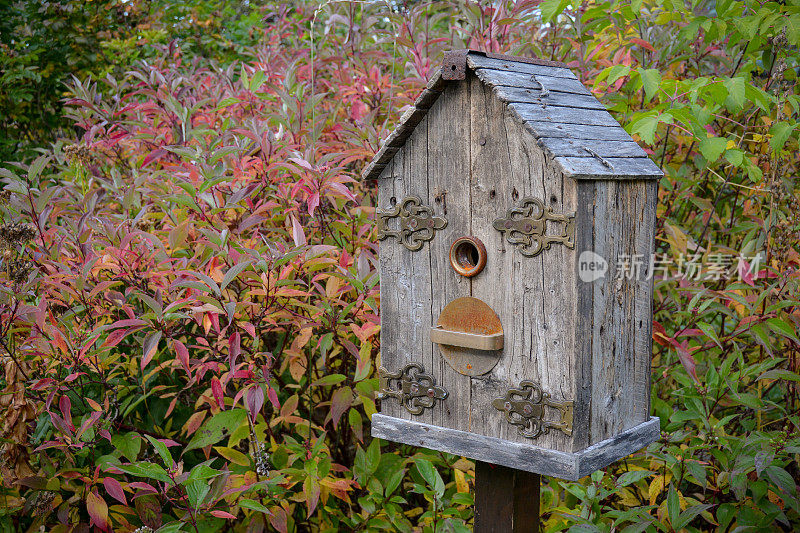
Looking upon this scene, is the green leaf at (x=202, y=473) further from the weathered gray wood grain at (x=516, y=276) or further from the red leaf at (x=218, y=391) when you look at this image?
the weathered gray wood grain at (x=516, y=276)

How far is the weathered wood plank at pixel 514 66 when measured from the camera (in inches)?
74.1

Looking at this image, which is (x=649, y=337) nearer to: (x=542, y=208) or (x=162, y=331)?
(x=542, y=208)

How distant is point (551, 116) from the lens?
6.20 ft

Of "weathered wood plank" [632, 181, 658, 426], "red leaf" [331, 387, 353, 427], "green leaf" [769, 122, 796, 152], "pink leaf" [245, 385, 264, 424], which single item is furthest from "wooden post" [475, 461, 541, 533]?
"green leaf" [769, 122, 796, 152]

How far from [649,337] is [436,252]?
68 centimetres

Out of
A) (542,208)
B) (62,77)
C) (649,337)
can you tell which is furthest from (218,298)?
(62,77)

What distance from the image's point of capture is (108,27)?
565 centimetres

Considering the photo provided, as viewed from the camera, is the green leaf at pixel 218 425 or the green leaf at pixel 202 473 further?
the green leaf at pixel 218 425

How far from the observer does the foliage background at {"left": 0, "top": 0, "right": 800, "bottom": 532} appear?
239 cm

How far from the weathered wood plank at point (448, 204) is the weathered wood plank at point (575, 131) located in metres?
0.22

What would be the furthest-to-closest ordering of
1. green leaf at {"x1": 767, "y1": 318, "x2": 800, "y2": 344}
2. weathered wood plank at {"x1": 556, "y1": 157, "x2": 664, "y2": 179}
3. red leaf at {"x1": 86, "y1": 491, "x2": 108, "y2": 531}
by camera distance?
1. green leaf at {"x1": 767, "y1": 318, "x2": 800, "y2": 344}
2. red leaf at {"x1": 86, "y1": 491, "x2": 108, "y2": 531}
3. weathered wood plank at {"x1": 556, "y1": 157, "x2": 664, "y2": 179}

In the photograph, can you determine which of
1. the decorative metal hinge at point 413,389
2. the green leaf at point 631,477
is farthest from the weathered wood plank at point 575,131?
the green leaf at point 631,477

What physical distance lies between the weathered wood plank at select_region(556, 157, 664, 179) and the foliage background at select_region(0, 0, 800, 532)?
1.05 feet

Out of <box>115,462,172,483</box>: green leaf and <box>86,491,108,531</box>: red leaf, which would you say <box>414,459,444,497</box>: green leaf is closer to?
<box>115,462,172,483</box>: green leaf
